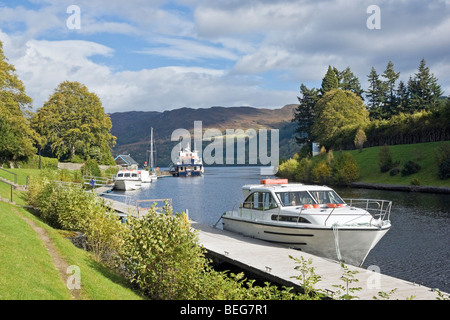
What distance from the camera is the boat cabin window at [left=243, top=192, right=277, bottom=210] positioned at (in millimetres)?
20281

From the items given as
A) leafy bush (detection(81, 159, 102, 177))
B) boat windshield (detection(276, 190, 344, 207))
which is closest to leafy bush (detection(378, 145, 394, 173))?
leafy bush (detection(81, 159, 102, 177))

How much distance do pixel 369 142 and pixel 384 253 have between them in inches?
3208

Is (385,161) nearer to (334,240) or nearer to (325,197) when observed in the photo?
(325,197)

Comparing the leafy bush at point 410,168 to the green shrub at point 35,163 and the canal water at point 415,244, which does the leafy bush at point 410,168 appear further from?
the green shrub at point 35,163

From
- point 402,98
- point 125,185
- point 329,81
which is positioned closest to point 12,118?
point 125,185

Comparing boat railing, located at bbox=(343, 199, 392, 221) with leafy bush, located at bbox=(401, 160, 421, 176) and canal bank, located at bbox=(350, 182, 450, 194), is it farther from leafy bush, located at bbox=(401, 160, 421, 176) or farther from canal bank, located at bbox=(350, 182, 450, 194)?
leafy bush, located at bbox=(401, 160, 421, 176)

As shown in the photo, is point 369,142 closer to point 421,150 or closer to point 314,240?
point 421,150

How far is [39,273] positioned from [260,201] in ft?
42.6

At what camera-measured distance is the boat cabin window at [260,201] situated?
2028 cm

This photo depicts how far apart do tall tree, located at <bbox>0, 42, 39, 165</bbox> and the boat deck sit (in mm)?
38567

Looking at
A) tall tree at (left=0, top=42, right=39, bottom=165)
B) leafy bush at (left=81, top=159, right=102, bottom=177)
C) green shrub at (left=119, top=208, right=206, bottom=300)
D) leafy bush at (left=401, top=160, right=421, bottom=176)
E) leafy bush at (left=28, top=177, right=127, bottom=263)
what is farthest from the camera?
leafy bush at (left=401, top=160, right=421, bottom=176)
